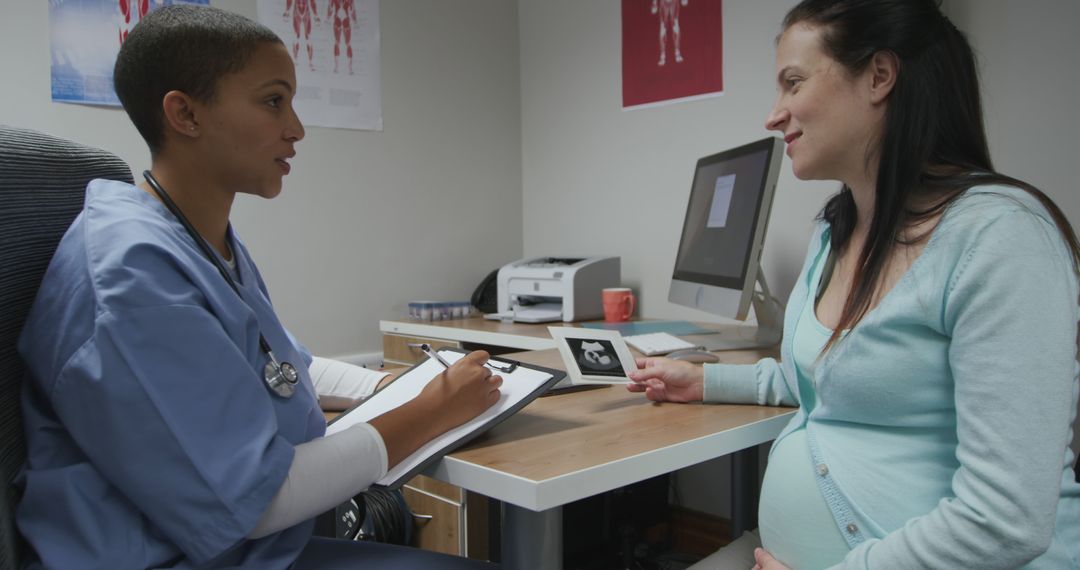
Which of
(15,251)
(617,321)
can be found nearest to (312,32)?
(617,321)

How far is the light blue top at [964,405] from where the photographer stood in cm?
73

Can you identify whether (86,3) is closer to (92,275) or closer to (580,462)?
(92,275)

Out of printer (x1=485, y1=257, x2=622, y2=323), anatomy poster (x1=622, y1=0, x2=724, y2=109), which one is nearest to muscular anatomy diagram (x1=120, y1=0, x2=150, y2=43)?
printer (x1=485, y1=257, x2=622, y2=323)

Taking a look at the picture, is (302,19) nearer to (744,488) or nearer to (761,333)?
(761,333)

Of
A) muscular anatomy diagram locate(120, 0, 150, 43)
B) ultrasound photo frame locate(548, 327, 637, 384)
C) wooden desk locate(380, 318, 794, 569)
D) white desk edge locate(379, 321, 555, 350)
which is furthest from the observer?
muscular anatomy diagram locate(120, 0, 150, 43)

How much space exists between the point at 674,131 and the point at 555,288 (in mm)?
Answer: 679

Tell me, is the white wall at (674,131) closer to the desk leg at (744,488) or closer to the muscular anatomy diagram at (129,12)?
the desk leg at (744,488)

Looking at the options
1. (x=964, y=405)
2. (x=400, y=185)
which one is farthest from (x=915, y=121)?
(x=400, y=185)

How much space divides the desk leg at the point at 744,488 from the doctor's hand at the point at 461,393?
849 mm

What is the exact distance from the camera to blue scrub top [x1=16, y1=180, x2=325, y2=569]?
0.73 meters

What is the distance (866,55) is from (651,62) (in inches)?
68.3

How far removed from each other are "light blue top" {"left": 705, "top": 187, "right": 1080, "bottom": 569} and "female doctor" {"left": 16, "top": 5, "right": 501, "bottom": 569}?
48 centimetres

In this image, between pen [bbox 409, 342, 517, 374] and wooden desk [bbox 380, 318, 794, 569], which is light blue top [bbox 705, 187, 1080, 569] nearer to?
wooden desk [bbox 380, 318, 794, 569]

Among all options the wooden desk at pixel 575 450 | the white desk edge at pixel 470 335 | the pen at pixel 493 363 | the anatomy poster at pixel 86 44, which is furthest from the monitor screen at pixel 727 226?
the anatomy poster at pixel 86 44
